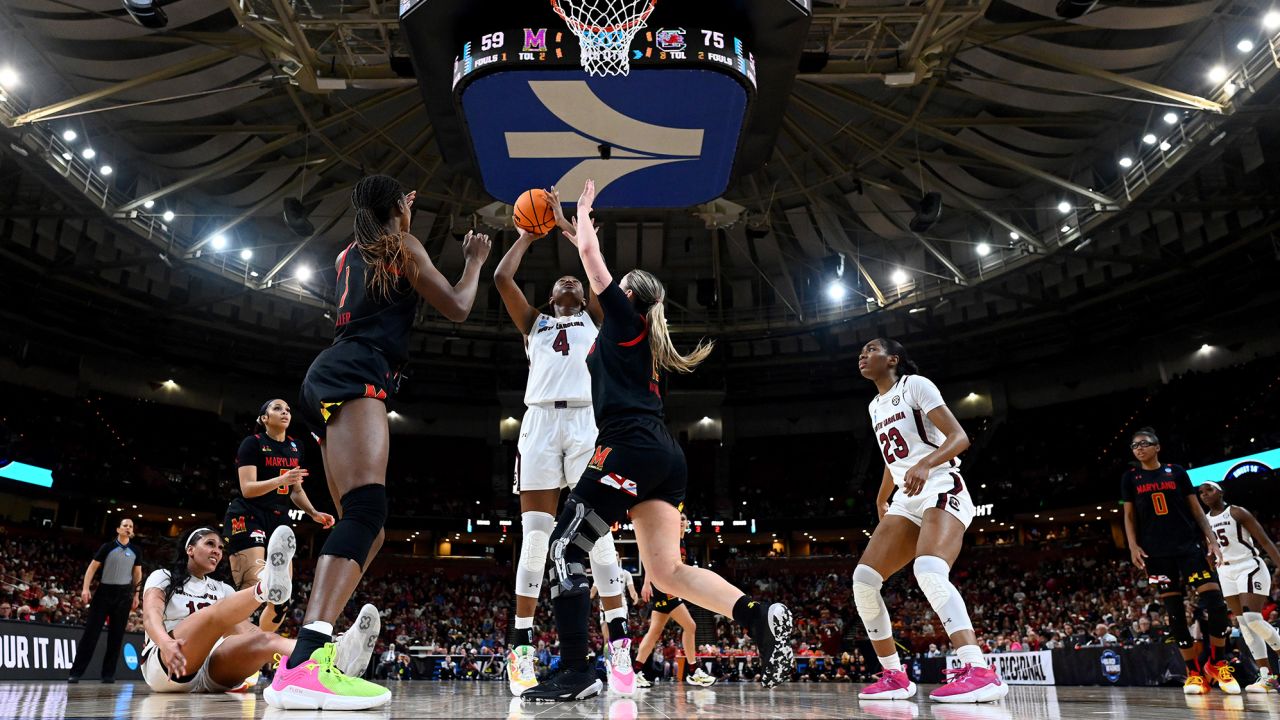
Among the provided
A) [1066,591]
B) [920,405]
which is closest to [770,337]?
[1066,591]

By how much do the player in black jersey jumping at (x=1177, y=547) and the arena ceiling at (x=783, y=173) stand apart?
6649mm

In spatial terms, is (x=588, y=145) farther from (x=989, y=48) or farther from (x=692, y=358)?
(x=989, y=48)

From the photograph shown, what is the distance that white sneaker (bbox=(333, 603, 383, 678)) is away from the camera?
3.78 metres

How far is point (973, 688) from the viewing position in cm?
461

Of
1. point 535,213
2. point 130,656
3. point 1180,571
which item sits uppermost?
point 535,213

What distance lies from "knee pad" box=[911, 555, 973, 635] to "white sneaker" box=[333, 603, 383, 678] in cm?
300

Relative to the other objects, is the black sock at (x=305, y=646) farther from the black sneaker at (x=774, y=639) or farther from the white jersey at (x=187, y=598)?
the white jersey at (x=187, y=598)

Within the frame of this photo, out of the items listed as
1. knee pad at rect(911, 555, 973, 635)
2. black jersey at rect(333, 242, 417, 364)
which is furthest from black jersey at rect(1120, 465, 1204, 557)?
black jersey at rect(333, 242, 417, 364)

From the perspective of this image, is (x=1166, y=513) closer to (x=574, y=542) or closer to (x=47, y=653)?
(x=574, y=542)

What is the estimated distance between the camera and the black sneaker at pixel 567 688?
13.7ft

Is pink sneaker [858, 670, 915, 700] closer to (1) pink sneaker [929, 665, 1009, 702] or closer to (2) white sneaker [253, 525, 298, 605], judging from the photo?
(1) pink sneaker [929, 665, 1009, 702]

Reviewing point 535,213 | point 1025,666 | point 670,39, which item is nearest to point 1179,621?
point 535,213

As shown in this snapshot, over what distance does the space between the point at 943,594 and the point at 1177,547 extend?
4471mm

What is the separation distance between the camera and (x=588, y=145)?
35.9 feet
